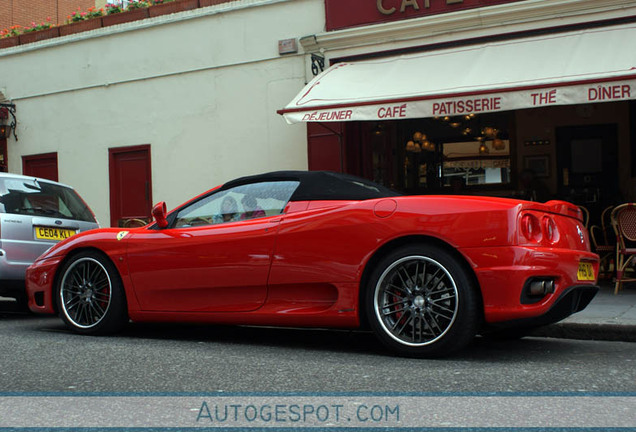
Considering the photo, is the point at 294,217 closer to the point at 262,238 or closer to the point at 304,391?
the point at 262,238

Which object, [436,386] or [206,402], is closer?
[206,402]

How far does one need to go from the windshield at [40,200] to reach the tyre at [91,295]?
1.70 metres

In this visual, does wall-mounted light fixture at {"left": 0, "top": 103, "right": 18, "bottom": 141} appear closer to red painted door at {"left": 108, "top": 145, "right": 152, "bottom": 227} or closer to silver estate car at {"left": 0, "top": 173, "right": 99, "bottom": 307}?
red painted door at {"left": 108, "top": 145, "right": 152, "bottom": 227}

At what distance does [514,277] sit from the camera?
426 centimetres

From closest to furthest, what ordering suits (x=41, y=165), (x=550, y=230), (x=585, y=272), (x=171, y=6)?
(x=550, y=230) → (x=585, y=272) → (x=171, y=6) → (x=41, y=165)

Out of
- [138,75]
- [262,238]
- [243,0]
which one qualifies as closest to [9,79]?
[138,75]

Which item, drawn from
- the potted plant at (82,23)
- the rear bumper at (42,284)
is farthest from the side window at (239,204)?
the potted plant at (82,23)

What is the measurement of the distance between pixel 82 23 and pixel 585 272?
1115cm

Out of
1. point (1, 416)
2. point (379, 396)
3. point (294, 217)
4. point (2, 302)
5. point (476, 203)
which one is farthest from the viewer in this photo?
point (2, 302)

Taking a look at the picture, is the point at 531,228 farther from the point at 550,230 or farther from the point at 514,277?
the point at 514,277

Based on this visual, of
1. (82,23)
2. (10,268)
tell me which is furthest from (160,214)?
(82,23)

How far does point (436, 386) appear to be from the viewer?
12.6 feet

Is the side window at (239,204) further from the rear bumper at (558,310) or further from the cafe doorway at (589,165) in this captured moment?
the cafe doorway at (589,165)

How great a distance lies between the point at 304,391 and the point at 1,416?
4.81 ft
